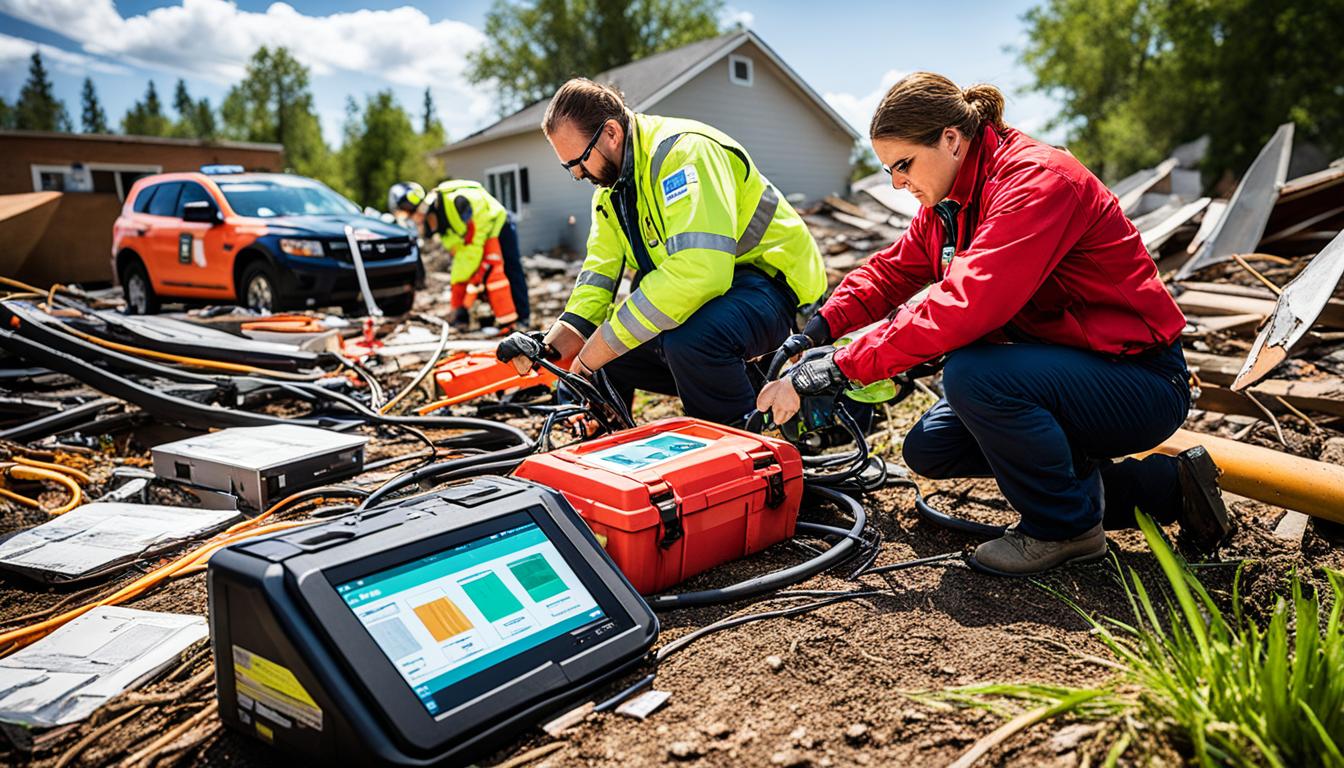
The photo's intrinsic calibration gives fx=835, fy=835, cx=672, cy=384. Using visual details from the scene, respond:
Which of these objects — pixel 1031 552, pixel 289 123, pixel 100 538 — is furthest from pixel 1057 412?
pixel 289 123

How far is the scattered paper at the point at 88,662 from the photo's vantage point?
183cm

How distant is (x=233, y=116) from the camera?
6350 centimetres

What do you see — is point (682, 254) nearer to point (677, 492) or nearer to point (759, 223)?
point (759, 223)

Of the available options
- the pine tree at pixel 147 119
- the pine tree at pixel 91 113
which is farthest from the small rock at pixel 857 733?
the pine tree at pixel 91 113

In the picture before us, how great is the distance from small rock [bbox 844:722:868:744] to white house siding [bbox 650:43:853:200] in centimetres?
1651

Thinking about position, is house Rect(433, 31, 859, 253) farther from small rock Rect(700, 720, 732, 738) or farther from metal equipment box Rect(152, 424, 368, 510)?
small rock Rect(700, 720, 732, 738)

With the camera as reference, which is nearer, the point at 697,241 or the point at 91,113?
the point at 697,241

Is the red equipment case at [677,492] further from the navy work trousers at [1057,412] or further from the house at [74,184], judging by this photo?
the house at [74,184]

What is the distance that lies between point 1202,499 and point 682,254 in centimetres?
172

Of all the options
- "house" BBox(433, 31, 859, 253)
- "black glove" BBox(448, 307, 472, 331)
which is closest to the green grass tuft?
"black glove" BBox(448, 307, 472, 331)

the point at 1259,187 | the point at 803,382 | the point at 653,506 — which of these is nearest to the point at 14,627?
the point at 653,506

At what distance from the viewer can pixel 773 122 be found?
1886 centimetres

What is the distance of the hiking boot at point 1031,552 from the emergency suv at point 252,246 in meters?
7.02

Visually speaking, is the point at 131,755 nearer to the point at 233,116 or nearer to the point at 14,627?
the point at 14,627
